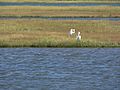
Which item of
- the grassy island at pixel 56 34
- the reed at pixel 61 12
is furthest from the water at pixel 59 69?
the reed at pixel 61 12

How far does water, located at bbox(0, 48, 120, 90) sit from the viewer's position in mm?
28791

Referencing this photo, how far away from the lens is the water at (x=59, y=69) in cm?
2879

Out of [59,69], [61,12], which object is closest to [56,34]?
[59,69]

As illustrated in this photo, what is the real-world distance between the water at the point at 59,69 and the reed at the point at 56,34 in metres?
1.52

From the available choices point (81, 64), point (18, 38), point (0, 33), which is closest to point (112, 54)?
point (81, 64)

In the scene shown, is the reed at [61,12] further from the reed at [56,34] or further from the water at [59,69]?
the water at [59,69]

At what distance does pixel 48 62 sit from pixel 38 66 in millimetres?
1712

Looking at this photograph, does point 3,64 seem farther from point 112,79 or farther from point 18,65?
point 112,79

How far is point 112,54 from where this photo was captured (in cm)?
4050

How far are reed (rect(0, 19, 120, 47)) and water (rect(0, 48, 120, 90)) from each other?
1520mm

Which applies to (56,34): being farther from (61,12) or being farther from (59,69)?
(61,12)

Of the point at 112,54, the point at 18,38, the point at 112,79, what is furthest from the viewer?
the point at 18,38

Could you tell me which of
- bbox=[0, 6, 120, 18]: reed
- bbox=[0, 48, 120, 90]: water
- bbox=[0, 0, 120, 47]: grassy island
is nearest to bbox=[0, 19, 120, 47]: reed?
bbox=[0, 0, 120, 47]: grassy island

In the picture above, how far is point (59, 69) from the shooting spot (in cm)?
3391
